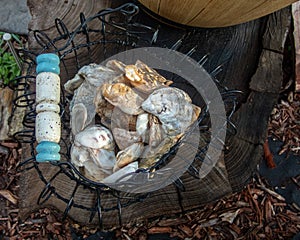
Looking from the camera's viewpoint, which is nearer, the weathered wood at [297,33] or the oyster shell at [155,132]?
the oyster shell at [155,132]

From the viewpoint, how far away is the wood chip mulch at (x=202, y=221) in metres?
1.35

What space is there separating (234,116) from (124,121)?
370mm

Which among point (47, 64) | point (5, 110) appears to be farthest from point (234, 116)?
point (5, 110)

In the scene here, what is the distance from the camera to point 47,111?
2.75 ft

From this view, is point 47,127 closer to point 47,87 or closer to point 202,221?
point 47,87

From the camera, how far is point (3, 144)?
1432mm

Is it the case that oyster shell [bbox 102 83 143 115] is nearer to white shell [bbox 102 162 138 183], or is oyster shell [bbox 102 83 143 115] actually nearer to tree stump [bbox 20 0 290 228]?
white shell [bbox 102 162 138 183]

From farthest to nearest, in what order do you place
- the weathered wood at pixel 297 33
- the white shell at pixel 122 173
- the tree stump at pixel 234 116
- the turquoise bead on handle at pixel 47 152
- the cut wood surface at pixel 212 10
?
1. the weathered wood at pixel 297 33
2. the tree stump at pixel 234 116
3. the cut wood surface at pixel 212 10
4. the white shell at pixel 122 173
5. the turquoise bead on handle at pixel 47 152

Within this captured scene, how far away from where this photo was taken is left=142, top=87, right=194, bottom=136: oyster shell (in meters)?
0.92

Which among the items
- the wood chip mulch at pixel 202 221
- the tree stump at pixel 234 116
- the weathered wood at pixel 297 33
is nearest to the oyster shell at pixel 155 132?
the tree stump at pixel 234 116

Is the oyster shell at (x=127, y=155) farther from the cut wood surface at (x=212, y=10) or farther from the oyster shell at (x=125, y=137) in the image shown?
the cut wood surface at (x=212, y=10)

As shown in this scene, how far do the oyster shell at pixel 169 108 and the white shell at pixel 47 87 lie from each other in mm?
176

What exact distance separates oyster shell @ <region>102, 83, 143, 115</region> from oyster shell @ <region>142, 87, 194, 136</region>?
0.02 meters

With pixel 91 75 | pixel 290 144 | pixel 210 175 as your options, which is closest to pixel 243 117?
pixel 210 175
